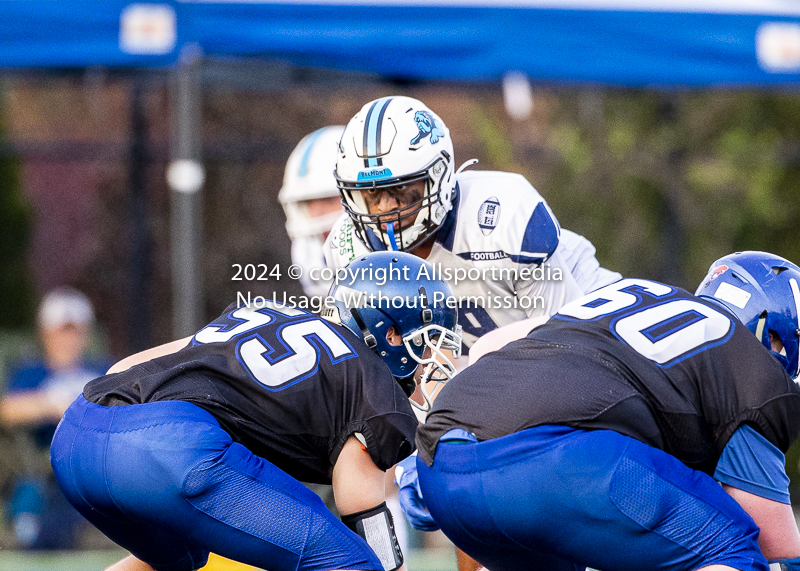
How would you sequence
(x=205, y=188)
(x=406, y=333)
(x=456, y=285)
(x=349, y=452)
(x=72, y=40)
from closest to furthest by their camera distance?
(x=349, y=452) → (x=406, y=333) → (x=456, y=285) → (x=72, y=40) → (x=205, y=188)

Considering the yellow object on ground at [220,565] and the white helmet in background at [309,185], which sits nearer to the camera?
the yellow object on ground at [220,565]

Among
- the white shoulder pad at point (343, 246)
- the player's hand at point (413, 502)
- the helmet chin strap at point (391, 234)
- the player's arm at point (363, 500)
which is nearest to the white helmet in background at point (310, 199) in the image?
the white shoulder pad at point (343, 246)

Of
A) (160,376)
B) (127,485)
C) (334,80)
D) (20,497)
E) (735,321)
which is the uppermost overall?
(334,80)

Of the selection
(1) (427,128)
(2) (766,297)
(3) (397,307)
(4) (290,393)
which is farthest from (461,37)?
(4) (290,393)

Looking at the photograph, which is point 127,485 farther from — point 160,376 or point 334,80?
point 334,80

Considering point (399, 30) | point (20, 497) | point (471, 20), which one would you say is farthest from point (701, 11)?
point (20, 497)

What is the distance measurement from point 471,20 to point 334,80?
64.1 inches

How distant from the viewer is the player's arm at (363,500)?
2.77 m

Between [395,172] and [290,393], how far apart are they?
1306 millimetres

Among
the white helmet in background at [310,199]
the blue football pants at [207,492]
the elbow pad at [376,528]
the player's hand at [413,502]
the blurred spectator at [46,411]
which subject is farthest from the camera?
the blurred spectator at [46,411]

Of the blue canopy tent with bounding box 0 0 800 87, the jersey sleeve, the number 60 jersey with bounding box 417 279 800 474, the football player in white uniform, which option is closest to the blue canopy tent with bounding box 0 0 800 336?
the blue canopy tent with bounding box 0 0 800 87

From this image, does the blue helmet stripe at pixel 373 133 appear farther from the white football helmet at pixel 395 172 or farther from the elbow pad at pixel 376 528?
the elbow pad at pixel 376 528

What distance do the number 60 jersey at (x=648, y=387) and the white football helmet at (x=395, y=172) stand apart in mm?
1281

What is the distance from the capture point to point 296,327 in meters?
2.91
